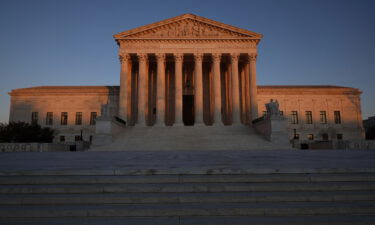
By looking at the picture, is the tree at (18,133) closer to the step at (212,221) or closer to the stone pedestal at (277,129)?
the stone pedestal at (277,129)

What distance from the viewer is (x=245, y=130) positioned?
31031 millimetres

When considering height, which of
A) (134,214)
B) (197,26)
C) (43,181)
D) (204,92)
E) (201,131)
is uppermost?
(197,26)

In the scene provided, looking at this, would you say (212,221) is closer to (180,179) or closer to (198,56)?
(180,179)

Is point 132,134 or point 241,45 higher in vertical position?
point 241,45

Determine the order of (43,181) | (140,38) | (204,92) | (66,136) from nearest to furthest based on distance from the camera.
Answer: (43,181), (140,38), (204,92), (66,136)

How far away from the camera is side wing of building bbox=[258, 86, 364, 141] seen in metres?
46.3

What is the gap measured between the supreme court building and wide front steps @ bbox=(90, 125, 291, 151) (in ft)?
3.64

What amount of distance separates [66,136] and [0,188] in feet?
137

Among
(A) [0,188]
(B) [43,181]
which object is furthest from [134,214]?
(A) [0,188]

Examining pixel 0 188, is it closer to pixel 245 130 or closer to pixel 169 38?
pixel 245 130

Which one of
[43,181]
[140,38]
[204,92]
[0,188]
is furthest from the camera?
[204,92]

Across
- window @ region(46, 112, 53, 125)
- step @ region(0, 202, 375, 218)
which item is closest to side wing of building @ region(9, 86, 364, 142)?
window @ region(46, 112, 53, 125)

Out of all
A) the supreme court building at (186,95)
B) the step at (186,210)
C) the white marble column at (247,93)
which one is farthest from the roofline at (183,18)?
the step at (186,210)

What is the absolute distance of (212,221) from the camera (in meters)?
4.89
